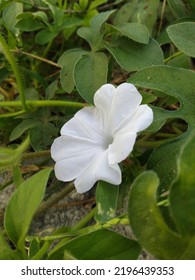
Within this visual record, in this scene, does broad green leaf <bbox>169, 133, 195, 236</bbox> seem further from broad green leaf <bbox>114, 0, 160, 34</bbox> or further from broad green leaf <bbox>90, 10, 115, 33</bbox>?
broad green leaf <bbox>114, 0, 160, 34</bbox>

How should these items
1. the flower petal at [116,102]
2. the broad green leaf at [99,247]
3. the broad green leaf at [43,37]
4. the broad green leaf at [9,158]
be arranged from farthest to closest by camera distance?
the broad green leaf at [43,37] → the broad green leaf at [9,158] → the flower petal at [116,102] → the broad green leaf at [99,247]

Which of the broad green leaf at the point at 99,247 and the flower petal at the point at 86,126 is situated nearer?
the broad green leaf at the point at 99,247

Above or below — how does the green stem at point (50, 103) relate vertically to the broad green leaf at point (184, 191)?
below

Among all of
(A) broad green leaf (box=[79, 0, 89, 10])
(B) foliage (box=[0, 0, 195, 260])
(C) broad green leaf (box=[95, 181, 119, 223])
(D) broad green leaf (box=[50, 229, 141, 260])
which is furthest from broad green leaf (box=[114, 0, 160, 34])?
(D) broad green leaf (box=[50, 229, 141, 260])

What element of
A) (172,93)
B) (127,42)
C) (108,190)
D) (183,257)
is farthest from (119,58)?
(183,257)

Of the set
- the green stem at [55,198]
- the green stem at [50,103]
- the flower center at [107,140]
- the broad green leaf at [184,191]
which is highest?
the broad green leaf at [184,191]

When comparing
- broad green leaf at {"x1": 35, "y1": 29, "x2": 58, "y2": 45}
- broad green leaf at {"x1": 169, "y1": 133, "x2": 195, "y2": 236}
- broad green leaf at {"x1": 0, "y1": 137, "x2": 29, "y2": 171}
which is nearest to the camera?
A: broad green leaf at {"x1": 169, "y1": 133, "x2": 195, "y2": 236}

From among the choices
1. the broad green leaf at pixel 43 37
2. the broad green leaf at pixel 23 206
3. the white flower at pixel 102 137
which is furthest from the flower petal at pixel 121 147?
the broad green leaf at pixel 43 37

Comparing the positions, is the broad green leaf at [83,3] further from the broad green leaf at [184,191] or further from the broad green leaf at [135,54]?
the broad green leaf at [184,191]
